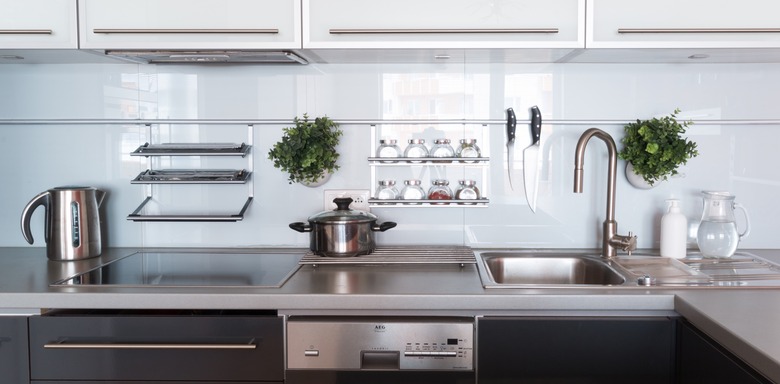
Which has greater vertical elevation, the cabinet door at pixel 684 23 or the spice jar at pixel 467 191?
the cabinet door at pixel 684 23

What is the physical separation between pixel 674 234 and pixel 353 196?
103 centimetres

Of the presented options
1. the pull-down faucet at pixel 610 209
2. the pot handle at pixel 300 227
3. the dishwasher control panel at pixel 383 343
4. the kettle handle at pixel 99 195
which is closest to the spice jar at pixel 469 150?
the pull-down faucet at pixel 610 209

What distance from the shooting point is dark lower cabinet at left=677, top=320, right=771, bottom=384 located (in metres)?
1.25

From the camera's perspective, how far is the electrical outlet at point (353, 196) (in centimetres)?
219

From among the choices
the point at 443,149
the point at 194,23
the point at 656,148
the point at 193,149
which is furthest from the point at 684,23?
the point at 193,149

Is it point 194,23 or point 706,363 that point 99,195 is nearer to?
point 194,23

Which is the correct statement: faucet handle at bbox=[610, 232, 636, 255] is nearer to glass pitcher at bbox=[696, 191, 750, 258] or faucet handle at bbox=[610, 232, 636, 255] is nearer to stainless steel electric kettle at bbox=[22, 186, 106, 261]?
glass pitcher at bbox=[696, 191, 750, 258]

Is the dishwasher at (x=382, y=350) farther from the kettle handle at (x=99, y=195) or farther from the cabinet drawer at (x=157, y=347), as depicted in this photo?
the kettle handle at (x=99, y=195)

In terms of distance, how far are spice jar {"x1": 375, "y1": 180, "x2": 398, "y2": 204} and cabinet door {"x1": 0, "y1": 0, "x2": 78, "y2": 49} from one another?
1.02 meters

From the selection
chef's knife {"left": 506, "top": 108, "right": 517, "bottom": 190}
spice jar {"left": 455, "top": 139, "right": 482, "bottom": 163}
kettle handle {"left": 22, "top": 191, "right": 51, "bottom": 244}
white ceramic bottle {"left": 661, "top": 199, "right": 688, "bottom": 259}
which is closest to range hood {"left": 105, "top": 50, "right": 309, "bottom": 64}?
kettle handle {"left": 22, "top": 191, "right": 51, "bottom": 244}

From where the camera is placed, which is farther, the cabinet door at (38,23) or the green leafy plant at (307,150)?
the green leafy plant at (307,150)

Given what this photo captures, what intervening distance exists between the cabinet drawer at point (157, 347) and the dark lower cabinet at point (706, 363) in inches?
37.8

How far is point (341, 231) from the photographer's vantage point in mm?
1937

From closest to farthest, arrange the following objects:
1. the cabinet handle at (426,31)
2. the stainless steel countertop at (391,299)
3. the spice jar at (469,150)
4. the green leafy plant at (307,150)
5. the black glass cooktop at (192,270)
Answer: the stainless steel countertop at (391,299), the black glass cooktop at (192,270), the cabinet handle at (426,31), the green leafy plant at (307,150), the spice jar at (469,150)
